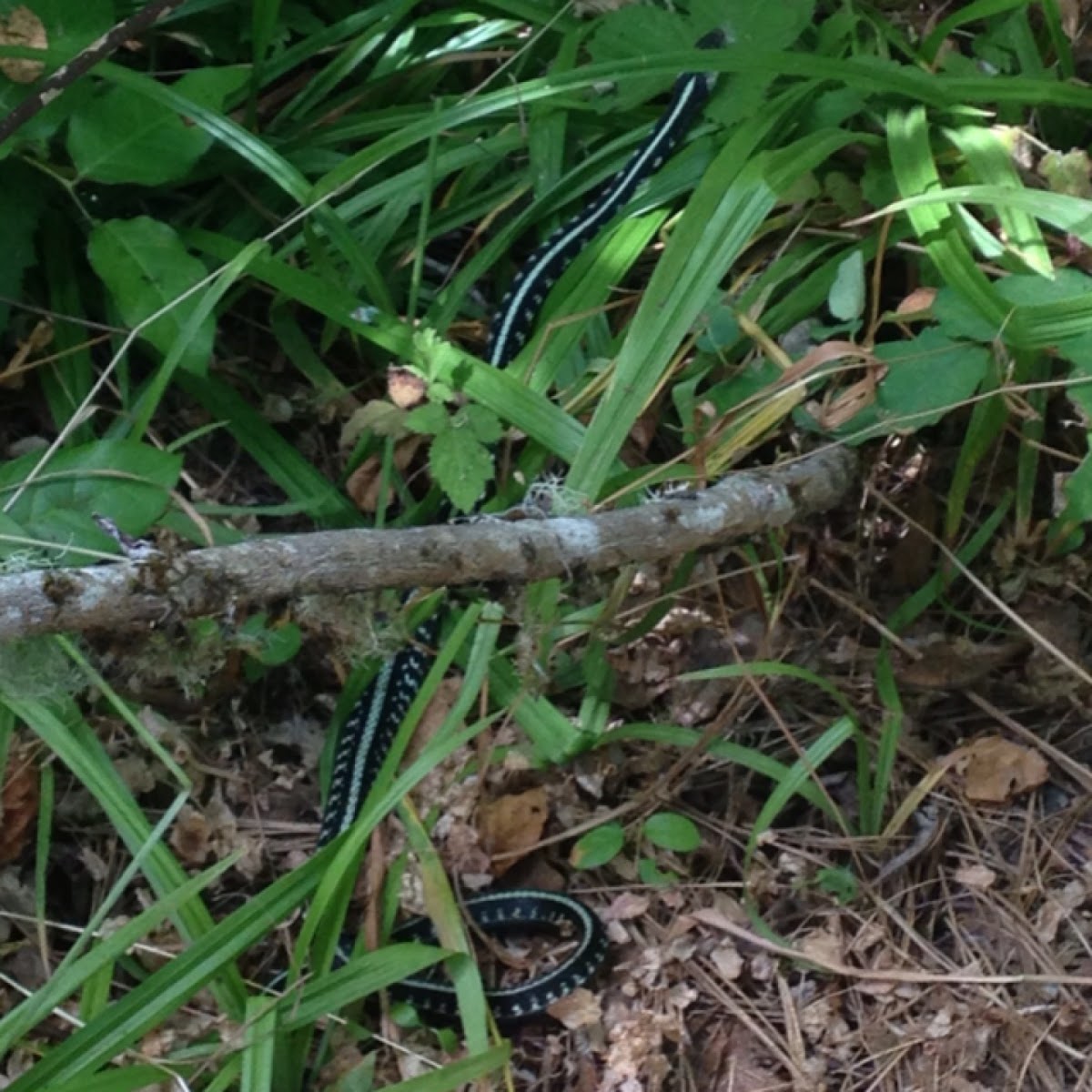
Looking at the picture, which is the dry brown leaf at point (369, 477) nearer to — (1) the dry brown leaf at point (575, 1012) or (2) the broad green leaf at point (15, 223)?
(2) the broad green leaf at point (15, 223)

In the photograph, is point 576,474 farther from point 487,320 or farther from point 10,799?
point 10,799

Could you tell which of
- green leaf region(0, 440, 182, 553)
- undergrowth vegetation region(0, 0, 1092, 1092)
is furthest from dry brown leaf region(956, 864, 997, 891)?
green leaf region(0, 440, 182, 553)

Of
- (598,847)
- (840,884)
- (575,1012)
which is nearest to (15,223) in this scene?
(598,847)

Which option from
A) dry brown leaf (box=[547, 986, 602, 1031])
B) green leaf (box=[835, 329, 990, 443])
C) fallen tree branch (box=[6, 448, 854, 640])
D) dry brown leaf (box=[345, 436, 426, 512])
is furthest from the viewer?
dry brown leaf (box=[345, 436, 426, 512])

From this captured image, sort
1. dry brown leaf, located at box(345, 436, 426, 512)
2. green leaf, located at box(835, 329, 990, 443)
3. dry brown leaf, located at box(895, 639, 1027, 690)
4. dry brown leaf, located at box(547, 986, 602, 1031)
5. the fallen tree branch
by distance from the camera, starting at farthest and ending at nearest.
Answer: dry brown leaf, located at box(345, 436, 426, 512), dry brown leaf, located at box(895, 639, 1027, 690), dry brown leaf, located at box(547, 986, 602, 1031), green leaf, located at box(835, 329, 990, 443), the fallen tree branch

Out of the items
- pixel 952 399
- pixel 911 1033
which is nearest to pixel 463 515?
pixel 952 399

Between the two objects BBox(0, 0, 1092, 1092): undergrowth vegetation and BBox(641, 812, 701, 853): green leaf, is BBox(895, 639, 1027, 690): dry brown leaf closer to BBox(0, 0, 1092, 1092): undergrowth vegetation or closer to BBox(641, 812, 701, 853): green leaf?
BBox(0, 0, 1092, 1092): undergrowth vegetation
